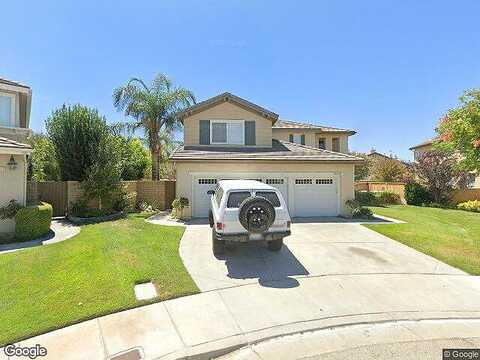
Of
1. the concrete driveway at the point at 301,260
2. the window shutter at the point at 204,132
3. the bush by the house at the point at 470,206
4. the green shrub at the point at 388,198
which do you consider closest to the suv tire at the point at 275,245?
the concrete driveway at the point at 301,260

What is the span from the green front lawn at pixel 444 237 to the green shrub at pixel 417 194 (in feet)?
24.3

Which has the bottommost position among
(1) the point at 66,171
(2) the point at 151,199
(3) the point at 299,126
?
(2) the point at 151,199

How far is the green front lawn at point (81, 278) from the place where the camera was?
226 inches

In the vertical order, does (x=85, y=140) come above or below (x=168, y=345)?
above

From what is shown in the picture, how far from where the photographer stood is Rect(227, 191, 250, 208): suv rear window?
8.65 meters

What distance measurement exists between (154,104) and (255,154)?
35.1 ft

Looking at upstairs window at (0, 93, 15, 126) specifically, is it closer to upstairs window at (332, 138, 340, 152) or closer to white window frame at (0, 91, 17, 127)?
white window frame at (0, 91, 17, 127)

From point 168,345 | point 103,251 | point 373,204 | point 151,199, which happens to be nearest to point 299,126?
point 373,204

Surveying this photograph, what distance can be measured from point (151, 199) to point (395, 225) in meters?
14.2

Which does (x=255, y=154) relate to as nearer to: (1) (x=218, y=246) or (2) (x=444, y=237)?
(1) (x=218, y=246)

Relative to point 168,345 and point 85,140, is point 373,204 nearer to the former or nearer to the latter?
point 85,140

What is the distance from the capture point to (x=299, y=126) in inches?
1134

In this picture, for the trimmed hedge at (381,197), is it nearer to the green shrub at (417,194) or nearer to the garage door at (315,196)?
the green shrub at (417,194)

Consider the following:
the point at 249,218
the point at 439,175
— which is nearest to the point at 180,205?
the point at 249,218
